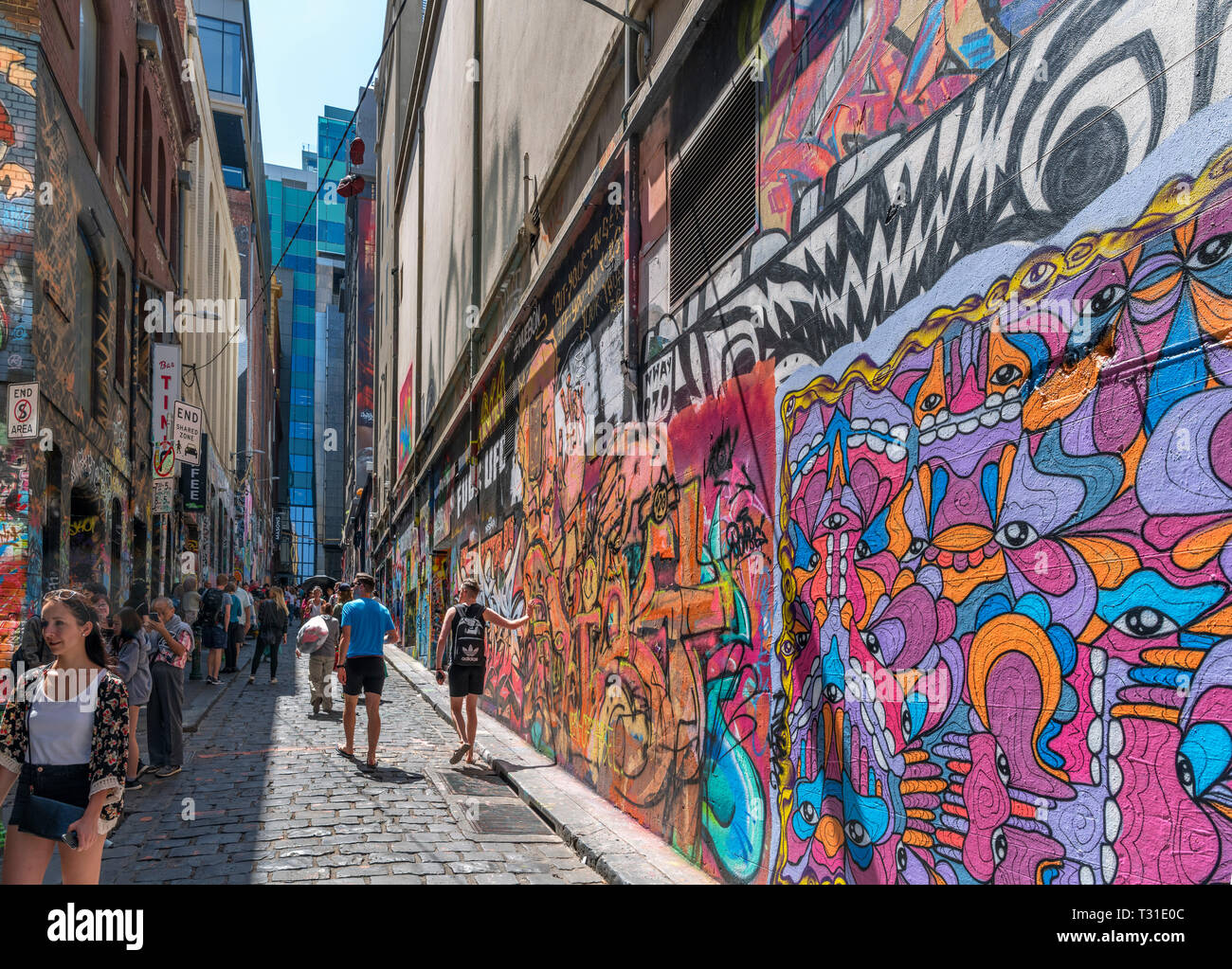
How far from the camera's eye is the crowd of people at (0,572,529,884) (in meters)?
4.00

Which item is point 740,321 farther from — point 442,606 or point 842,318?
point 442,606

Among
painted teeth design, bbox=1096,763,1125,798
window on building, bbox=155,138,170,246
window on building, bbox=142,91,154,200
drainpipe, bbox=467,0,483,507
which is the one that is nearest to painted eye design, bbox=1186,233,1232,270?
painted teeth design, bbox=1096,763,1125,798

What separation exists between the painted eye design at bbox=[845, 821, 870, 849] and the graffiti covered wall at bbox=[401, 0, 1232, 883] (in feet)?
0.10

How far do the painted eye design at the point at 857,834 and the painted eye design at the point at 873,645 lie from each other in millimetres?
726

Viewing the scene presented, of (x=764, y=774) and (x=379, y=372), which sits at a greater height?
(x=379, y=372)

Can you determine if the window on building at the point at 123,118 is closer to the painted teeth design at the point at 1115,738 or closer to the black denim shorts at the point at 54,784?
the black denim shorts at the point at 54,784

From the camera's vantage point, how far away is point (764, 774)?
498cm

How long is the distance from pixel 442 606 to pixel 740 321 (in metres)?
16.3

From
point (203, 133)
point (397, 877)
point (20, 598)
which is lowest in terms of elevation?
point (397, 877)

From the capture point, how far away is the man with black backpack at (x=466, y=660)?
9.62 meters

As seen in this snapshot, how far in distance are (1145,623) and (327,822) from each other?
5.76 metres

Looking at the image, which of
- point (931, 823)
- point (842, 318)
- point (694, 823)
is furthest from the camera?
point (694, 823)

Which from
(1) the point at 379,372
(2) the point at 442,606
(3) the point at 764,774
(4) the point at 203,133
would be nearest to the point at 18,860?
(3) the point at 764,774

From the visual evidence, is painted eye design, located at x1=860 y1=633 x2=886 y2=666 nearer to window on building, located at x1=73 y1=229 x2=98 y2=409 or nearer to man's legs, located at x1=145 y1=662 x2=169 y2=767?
man's legs, located at x1=145 y1=662 x2=169 y2=767
